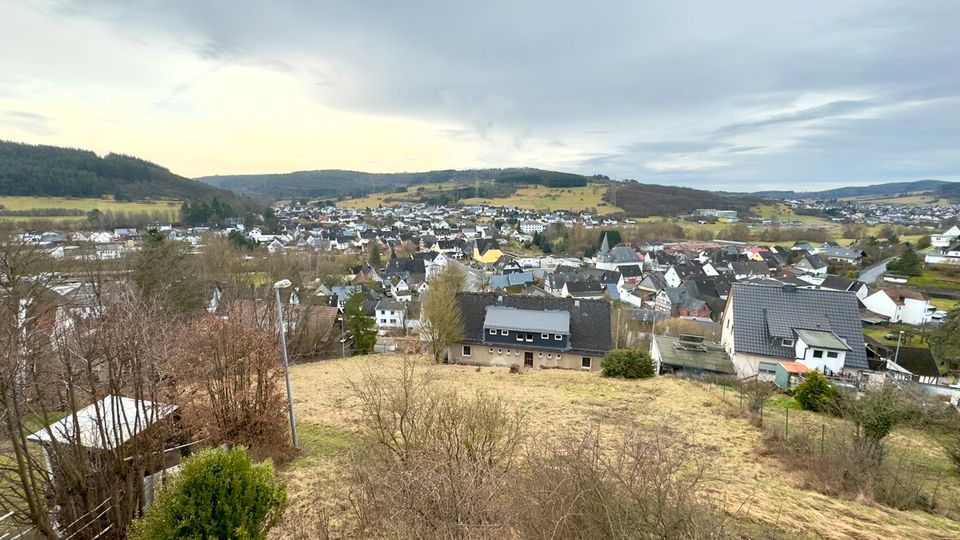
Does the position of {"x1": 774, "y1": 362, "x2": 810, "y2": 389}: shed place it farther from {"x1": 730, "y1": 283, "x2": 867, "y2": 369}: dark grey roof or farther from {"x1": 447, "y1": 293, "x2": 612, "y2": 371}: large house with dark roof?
{"x1": 447, "y1": 293, "x2": 612, "y2": 371}: large house with dark roof

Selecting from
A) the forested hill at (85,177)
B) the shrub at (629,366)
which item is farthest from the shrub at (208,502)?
the forested hill at (85,177)

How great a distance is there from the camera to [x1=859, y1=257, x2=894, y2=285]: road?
59.8 metres

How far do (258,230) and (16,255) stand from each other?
86.6 meters

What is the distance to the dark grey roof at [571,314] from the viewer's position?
2558cm

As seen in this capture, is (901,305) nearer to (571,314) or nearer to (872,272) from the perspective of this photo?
(872,272)

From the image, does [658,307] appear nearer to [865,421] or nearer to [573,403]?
[573,403]

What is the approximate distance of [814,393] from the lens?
14797mm

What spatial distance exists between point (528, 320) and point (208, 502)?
22.0 m

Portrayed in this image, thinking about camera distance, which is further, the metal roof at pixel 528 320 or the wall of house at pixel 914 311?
the wall of house at pixel 914 311

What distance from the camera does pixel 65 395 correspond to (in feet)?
21.4

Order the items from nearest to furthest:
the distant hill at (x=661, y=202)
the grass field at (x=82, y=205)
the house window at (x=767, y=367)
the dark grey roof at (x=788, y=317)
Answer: the house window at (x=767, y=367)
the dark grey roof at (x=788, y=317)
the grass field at (x=82, y=205)
the distant hill at (x=661, y=202)

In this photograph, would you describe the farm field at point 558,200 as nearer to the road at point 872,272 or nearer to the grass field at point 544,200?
the grass field at point 544,200

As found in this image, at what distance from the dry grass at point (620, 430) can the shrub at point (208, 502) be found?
1.60 m

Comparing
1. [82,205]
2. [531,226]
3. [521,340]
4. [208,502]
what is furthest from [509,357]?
[82,205]
